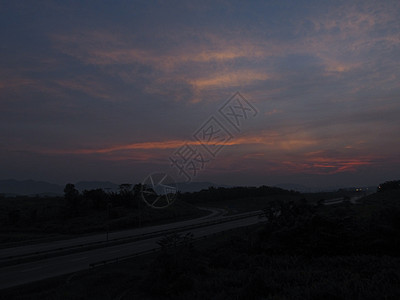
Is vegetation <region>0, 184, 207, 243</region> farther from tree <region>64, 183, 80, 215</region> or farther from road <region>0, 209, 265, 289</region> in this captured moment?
road <region>0, 209, 265, 289</region>

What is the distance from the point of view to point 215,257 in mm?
20328

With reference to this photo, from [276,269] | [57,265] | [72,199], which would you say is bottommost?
[57,265]

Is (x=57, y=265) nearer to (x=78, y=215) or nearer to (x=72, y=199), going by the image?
(x=78, y=215)

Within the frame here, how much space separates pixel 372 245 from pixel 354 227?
1.77m

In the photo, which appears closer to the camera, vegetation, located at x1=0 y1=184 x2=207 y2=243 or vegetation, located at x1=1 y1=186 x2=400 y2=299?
vegetation, located at x1=1 y1=186 x2=400 y2=299

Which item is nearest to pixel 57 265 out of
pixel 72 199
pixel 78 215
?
pixel 78 215

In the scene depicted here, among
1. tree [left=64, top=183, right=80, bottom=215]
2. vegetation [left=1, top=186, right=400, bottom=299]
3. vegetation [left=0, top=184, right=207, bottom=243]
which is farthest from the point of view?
tree [left=64, top=183, right=80, bottom=215]

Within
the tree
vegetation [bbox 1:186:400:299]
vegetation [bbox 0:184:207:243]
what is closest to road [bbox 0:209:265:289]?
vegetation [bbox 1:186:400:299]

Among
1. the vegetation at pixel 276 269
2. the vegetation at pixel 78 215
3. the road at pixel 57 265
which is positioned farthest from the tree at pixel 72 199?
the vegetation at pixel 276 269

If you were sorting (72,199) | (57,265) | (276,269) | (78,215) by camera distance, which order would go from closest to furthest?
(276,269) → (57,265) → (78,215) → (72,199)

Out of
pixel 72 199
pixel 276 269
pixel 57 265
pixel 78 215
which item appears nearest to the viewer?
pixel 276 269

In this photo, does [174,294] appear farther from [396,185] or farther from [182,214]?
[396,185]

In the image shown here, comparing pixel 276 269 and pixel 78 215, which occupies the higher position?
pixel 78 215

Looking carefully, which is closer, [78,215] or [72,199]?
[78,215]
